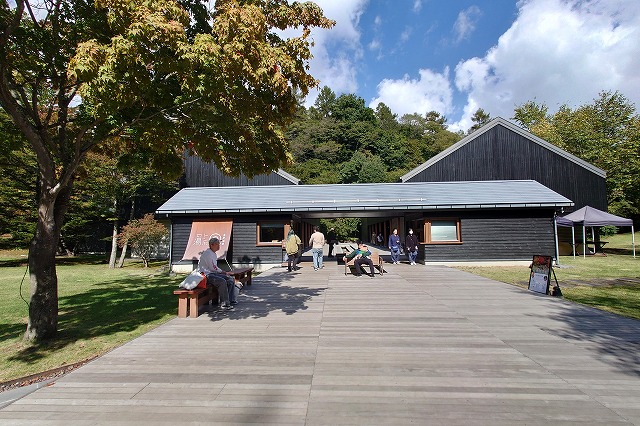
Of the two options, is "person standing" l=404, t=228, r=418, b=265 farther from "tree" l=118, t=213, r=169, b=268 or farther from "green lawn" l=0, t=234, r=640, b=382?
"tree" l=118, t=213, r=169, b=268

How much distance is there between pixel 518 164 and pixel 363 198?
12164 mm

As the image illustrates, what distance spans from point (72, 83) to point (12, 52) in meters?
0.85

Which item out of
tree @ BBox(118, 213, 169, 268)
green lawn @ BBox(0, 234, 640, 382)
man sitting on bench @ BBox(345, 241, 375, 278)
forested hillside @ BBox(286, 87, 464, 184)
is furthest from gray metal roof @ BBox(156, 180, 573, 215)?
forested hillside @ BBox(286, 87, 464, 184)

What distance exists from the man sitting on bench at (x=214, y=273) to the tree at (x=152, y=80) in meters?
1.80

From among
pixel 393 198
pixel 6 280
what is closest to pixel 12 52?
pixel 6 280

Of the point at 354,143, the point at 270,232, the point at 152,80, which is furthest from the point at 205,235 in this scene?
the point at 354,143

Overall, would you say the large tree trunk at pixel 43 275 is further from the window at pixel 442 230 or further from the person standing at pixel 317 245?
the window at pixel 442 230

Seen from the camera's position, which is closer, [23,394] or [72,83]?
[23,394]

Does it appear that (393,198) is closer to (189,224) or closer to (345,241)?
(189,224)

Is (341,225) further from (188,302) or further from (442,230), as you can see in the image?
(188,302)

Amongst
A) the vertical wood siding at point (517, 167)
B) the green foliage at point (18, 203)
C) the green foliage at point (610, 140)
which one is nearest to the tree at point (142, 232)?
the green foliage at point (18, 203)

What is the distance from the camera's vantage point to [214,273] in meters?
7.39

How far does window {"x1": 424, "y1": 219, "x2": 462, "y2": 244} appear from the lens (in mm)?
17094

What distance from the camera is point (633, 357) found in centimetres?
438
